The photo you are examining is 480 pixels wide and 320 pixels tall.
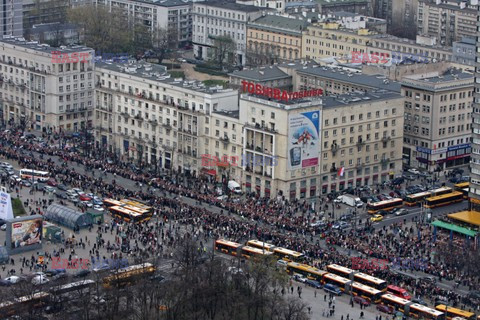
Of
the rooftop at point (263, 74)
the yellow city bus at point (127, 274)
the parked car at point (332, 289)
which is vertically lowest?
the parked car at point (332, 289)

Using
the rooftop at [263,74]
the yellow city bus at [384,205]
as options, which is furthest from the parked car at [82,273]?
the rooftop at [263,74]

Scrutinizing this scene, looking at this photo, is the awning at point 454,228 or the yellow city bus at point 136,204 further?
the yellow city bus at point 136,204

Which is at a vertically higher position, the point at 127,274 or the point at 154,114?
the point at 154,114

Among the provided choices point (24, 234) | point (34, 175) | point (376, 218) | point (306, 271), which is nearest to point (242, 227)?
point (306, 271)

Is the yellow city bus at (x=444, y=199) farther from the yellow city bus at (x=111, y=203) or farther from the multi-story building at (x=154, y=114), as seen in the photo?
the yellow city bus at (x=111, y=203)

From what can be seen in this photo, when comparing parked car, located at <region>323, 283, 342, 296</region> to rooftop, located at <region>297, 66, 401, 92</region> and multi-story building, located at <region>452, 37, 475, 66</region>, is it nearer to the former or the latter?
rooftop, located at <region>297, 66, 401, 92</region>

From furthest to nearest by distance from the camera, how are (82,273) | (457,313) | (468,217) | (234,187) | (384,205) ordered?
(234,187)
(384,205)
(468,217)
(82,273)
(457,313)

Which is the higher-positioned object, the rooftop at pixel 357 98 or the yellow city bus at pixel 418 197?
the rooftop at pixel 357 98

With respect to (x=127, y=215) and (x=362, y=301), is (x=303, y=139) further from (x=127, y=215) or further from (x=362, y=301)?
(x=362, y=301)
